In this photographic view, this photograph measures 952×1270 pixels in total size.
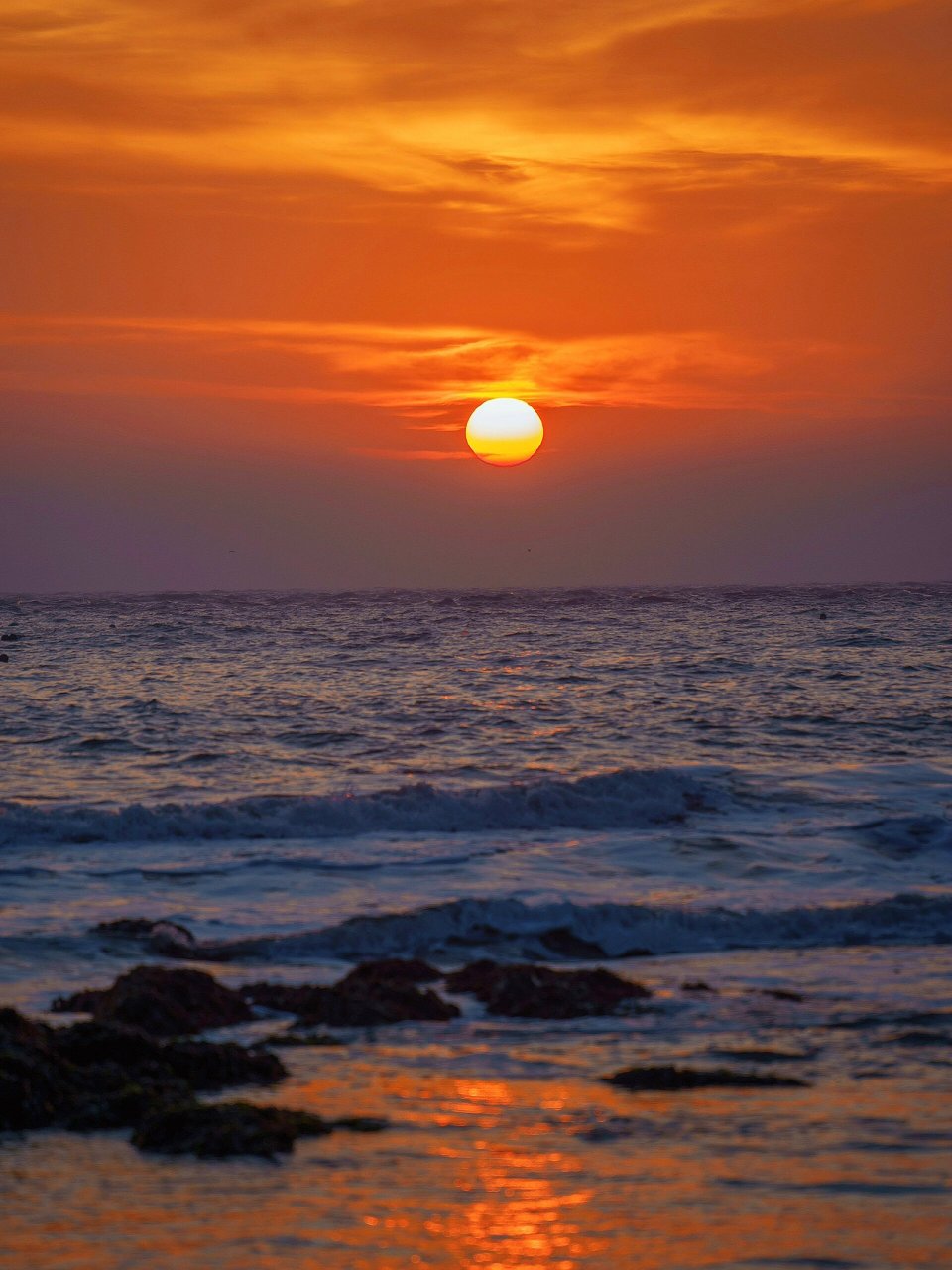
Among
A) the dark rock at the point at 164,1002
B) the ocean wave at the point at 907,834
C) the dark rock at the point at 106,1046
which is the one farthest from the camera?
the ocean wave at the point at 907,834

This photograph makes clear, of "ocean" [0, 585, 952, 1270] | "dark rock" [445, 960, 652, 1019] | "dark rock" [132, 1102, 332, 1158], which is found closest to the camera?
"ocean" [0, 585, 952, 1270]

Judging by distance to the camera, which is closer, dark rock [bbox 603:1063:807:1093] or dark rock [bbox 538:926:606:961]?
dark rock [bbox 603:1063:807:1093]

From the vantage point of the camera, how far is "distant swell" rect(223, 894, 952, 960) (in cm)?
1164

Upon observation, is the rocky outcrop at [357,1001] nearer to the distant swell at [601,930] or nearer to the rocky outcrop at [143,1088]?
the rocky outcrop at [143,1088]

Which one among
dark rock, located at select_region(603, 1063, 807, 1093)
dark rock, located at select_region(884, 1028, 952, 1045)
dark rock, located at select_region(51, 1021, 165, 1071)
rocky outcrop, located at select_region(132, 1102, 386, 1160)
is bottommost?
dark rock, located at select_region(884, 1028, 952, 1045)

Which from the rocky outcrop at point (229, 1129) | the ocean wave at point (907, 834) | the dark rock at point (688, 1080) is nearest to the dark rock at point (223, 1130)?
the rocky outcrop at point (229, 1129)

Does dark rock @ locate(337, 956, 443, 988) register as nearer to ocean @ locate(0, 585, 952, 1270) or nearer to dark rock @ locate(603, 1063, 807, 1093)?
ocean @ locate(0, 585, 952, 1270)

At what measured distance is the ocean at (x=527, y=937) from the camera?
593 centimetres

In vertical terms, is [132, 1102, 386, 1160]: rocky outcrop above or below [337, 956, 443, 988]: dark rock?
above

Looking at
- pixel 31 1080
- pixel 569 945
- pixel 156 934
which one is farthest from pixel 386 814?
pixel 31 1080

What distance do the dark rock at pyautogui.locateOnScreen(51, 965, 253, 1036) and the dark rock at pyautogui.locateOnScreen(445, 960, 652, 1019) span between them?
1.71 metres

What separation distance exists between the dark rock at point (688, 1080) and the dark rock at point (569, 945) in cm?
356

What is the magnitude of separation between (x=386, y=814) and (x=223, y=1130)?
38.0 feet

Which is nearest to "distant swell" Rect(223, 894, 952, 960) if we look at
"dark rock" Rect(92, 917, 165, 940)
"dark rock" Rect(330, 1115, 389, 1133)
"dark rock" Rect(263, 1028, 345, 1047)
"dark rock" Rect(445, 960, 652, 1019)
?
"dark rock" Rect(92, 917, 165, 940)
